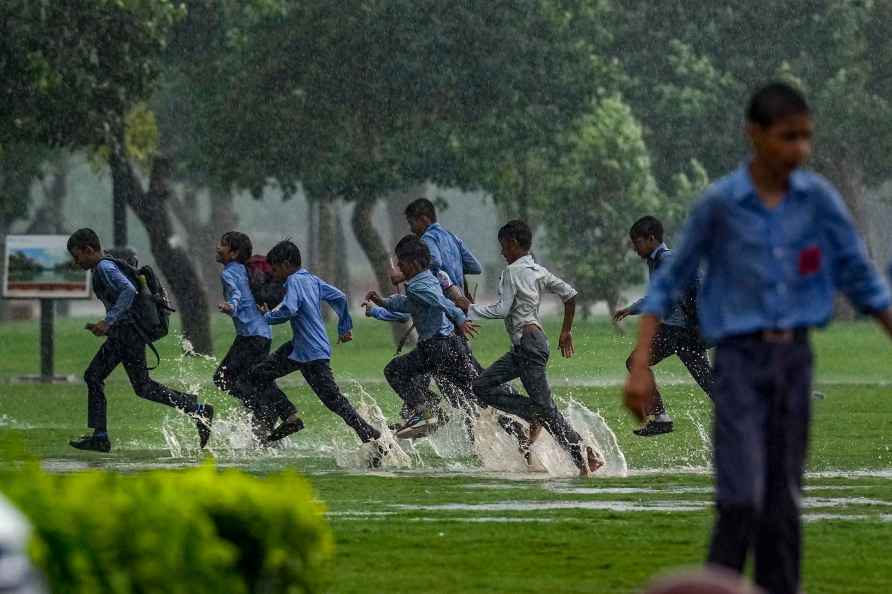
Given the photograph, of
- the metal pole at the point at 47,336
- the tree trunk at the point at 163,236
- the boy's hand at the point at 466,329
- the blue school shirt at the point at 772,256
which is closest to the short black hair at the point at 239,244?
the boy's hand at the point at 466,329

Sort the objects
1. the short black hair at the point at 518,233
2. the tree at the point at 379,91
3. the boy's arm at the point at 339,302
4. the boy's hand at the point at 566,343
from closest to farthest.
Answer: the short black hair at the point at 518,233, the boy's hand at the point at 566,343, the boy's arm at the point at 339,302, the tree at the point at 379,91

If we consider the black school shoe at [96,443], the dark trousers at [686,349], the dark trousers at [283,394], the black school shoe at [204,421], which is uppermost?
the dark trousers at [686,349]

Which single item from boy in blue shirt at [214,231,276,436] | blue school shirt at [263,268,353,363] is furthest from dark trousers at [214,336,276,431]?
blue school shirt at [263,268,353,363]

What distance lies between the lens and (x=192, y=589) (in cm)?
591

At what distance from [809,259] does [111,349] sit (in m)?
10.9

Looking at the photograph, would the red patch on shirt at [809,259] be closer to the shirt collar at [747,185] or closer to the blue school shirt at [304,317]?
the shirt collar at [747,185]

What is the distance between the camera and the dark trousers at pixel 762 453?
7.04 metres

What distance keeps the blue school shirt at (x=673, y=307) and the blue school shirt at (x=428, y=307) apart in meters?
1.20

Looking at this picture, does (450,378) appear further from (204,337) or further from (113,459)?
(204,337)

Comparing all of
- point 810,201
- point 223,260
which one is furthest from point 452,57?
point 810,201

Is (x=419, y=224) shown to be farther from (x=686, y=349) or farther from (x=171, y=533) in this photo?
(x=171, y=533)

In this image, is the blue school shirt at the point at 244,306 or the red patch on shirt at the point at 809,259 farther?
the blue school shirt at the point at 244,306

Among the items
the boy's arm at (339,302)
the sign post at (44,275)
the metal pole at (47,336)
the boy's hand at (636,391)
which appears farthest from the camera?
the metal pole at (47,336)

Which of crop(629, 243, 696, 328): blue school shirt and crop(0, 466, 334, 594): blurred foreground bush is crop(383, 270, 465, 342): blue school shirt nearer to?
crop(629, 243, 696, 328): blue school shirt
